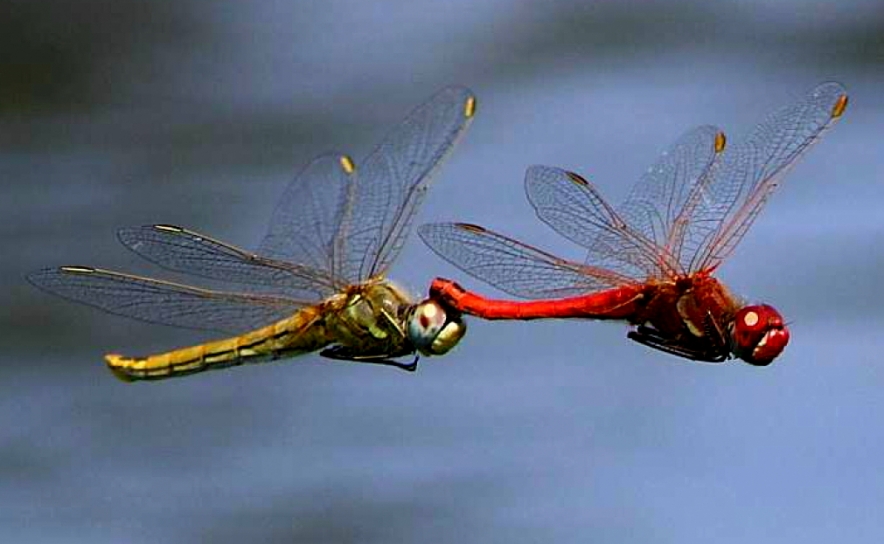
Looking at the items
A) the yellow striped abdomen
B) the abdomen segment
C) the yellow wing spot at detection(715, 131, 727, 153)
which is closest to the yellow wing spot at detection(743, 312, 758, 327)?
the abdomen segment

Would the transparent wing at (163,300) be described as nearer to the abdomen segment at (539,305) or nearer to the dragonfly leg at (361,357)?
the dragonfly leg at (361,357)

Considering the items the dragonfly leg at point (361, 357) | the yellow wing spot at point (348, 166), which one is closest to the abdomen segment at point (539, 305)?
the dragonfly leg at point (361, 357)

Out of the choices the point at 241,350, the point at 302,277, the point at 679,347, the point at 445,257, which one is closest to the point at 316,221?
the point at 302,277

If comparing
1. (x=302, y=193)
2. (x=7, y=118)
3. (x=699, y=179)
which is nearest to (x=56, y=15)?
(x=7, y=118)

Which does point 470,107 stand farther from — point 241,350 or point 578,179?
point 241,350

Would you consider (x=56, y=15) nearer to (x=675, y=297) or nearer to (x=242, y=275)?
(x=242, y=275)

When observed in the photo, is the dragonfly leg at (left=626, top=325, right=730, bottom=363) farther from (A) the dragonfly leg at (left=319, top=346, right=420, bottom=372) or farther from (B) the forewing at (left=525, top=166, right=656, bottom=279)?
(A) the dragonfly leg at (left=319, top=346, right=420, bottom=372)

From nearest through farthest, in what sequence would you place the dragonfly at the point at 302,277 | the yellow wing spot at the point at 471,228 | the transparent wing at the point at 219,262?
the yellow wing spot at the point at 471,228 < the dragonfly at the point at 302,277 < the transparent wing at the point at 219,262
